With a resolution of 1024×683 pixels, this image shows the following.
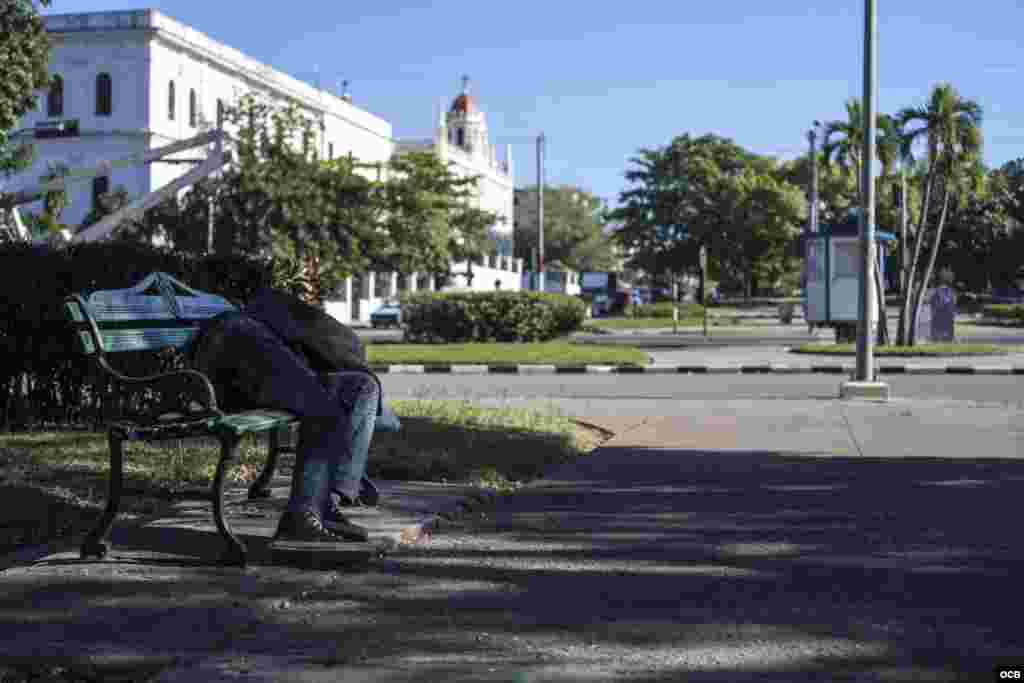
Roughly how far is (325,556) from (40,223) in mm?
26168

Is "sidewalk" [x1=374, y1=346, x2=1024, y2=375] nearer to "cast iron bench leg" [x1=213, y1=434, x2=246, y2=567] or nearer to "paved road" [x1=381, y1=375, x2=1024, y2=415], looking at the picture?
"paved road" [x1=381, y1=375, x2=1024, y2=415]

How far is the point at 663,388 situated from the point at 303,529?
1470 centimetres

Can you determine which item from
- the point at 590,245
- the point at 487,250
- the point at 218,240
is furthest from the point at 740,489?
the point at 590,245

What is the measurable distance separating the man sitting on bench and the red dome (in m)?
135

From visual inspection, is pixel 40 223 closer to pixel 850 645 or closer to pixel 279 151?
pixel 279 151

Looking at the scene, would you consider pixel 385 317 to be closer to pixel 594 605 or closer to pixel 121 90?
pixel 121 90

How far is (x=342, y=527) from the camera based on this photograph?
602 centimetres

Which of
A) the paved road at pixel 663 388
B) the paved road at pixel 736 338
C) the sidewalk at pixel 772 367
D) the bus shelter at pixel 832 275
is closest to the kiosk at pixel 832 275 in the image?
the bus shelter at pixel 832 275

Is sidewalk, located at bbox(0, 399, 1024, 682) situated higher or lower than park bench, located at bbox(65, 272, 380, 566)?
lower

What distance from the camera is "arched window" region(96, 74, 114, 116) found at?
60031 millimetres

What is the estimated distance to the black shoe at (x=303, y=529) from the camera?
19.3ft

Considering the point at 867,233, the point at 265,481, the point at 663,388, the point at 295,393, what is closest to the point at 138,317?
the point at 295,393

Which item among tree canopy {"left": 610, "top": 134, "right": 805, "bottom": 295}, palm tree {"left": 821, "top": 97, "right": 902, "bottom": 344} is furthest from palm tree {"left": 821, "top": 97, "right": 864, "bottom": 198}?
tree canopy {"left": 610, "top": 134, "right": 805, "bottom": 295}

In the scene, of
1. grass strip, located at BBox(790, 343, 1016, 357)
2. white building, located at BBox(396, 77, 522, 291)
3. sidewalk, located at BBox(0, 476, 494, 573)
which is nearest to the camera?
sidewalk, located at BBox(0, 476, 494, 573)
